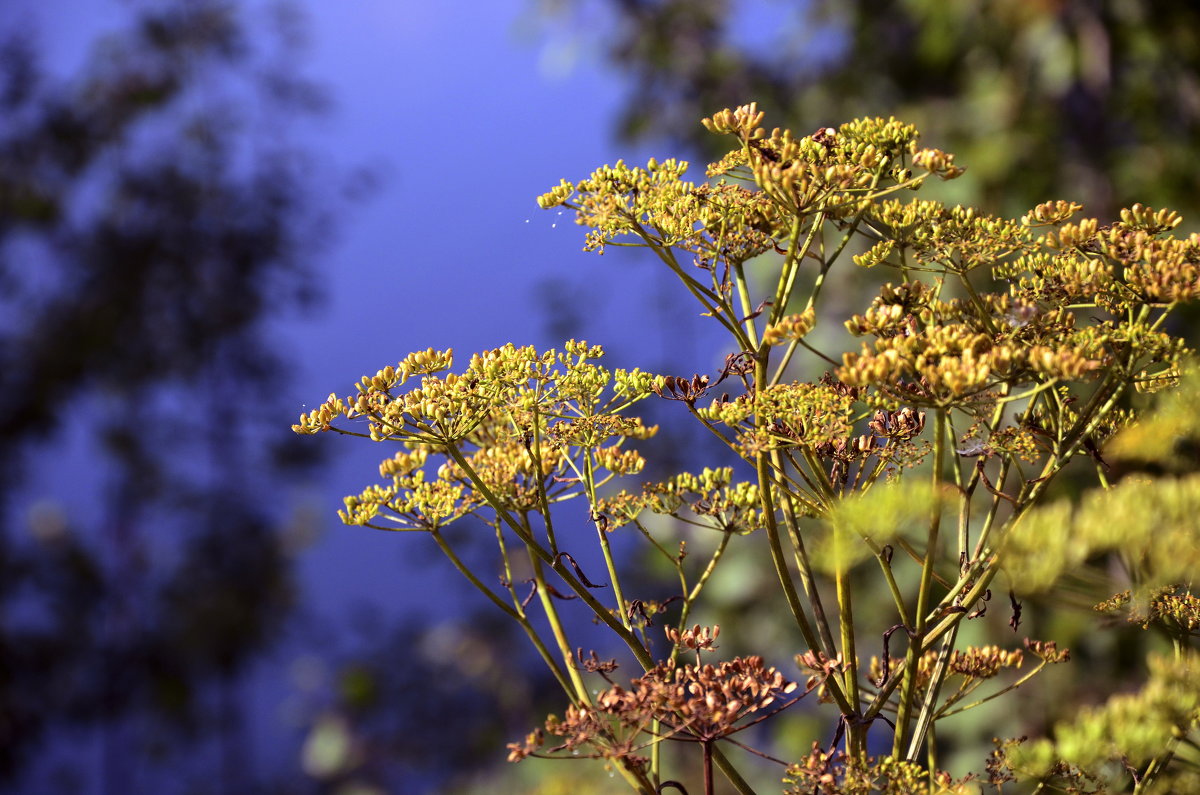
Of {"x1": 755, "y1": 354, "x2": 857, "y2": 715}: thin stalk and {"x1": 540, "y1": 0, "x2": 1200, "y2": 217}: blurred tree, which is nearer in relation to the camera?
{"x1": 755, "y1": 354, "x2": 857, "y2": 715}: thin stalk

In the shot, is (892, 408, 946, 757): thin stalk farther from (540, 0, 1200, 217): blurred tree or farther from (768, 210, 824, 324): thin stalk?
(540, 0, 1200, 217): blurred tree

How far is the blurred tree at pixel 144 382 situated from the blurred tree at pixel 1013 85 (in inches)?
93.2

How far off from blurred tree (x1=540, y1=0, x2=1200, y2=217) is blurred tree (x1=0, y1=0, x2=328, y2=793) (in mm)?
2366

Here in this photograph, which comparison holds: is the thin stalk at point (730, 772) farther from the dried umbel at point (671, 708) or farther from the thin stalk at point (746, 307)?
the thin stalk at point (746, 307)

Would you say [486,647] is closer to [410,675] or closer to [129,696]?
[410,675]

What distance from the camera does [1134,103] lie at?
3842 millimetres

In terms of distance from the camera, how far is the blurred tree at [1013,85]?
138 inches

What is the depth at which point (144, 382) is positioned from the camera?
5.16m

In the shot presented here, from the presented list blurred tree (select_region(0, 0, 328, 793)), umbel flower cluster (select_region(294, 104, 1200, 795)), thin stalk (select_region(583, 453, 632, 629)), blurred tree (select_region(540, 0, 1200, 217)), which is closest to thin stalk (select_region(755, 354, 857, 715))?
umbel flower cluster (select_region(294, 104, 1200, 795))

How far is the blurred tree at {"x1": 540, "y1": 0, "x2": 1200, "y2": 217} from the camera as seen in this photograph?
3502 millimetres

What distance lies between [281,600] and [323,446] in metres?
0.80

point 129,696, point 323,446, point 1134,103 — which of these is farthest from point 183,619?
point 1134,103

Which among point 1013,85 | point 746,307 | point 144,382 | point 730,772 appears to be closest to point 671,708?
point 730,772

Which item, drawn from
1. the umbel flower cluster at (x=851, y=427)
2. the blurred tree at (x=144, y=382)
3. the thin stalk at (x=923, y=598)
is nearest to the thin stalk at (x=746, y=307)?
the umbel flower cluster at (x=851, y=427)
